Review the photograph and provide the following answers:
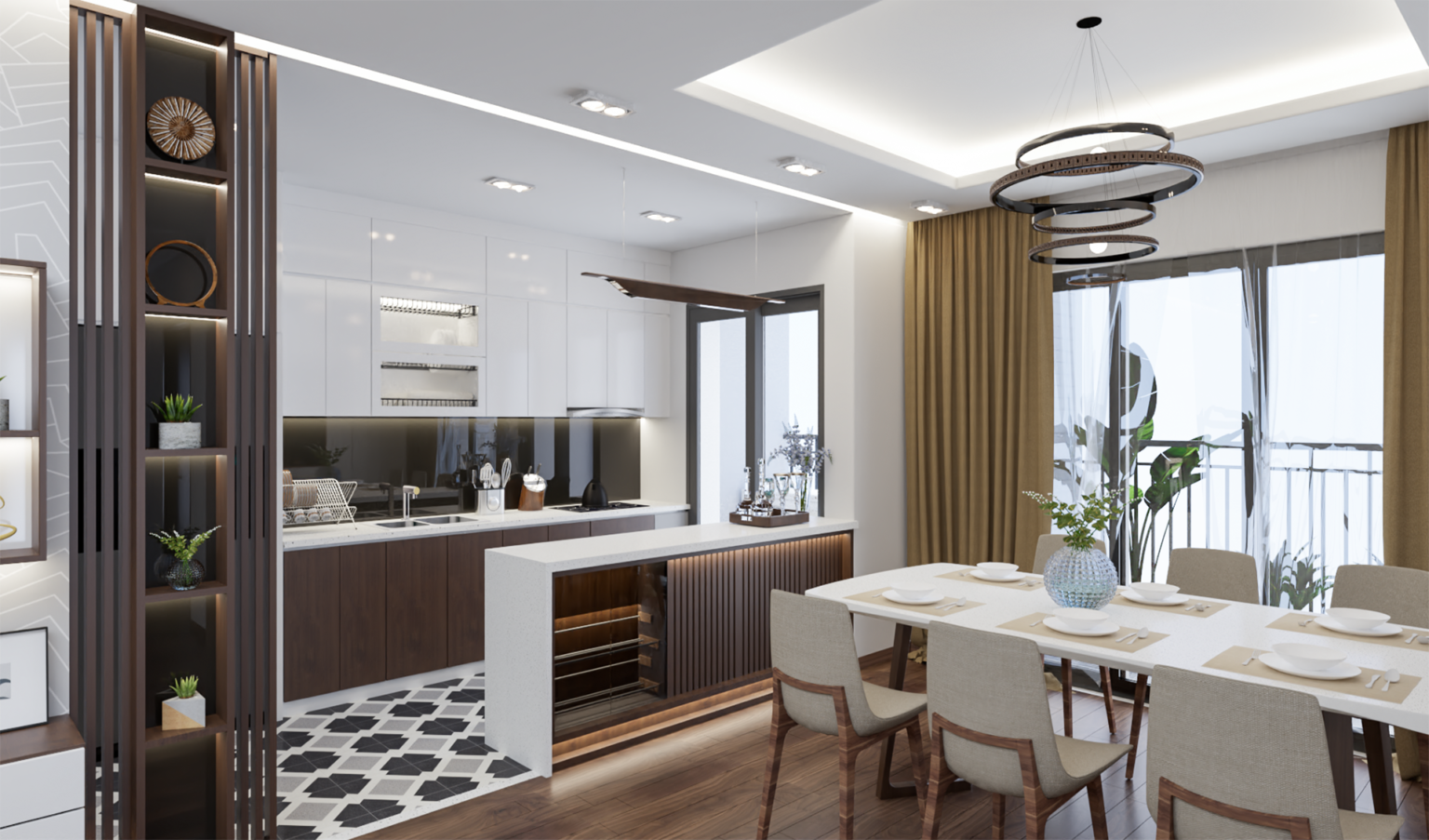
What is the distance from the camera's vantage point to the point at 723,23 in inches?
107

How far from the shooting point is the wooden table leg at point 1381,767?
9.07ft

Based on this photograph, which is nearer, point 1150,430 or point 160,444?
point 160,444

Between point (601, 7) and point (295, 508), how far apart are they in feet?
11.0

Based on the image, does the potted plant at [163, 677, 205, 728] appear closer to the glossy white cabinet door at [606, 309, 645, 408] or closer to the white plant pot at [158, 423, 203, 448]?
the white plant pot at [158, 423, 203, 448]

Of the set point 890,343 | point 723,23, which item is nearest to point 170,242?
point 723,23

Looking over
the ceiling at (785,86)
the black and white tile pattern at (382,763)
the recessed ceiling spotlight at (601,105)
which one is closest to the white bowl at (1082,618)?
the ceiling at (785,86)

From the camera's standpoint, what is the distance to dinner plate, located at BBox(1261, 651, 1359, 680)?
2.36 meters

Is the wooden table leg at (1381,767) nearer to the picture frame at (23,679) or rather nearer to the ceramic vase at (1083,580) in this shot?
the ceramic vase at (1083,580)

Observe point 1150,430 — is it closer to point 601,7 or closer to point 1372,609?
point 1372,609

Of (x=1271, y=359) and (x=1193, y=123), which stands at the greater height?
(x=1193, y=123)

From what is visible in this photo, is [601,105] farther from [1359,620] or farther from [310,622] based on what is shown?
[1359,620]

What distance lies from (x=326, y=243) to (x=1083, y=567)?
4027 mm

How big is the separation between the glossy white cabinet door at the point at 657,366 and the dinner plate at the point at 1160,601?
11.8 ft

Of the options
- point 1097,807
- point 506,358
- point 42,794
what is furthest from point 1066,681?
point 42,794
